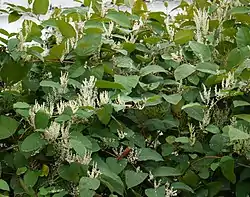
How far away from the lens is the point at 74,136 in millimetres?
1089

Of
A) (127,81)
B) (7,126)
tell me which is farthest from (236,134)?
(7,126)

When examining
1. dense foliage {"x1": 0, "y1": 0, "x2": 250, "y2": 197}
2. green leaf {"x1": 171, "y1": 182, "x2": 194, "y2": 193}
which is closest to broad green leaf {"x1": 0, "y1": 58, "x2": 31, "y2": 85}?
dense foliage {"x1": 0, "y1": 0, "x2": 250, "y2": 197}

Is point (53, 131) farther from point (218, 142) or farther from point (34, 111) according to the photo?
point (218, 142)

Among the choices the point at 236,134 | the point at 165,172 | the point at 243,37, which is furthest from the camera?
the point at 243,37

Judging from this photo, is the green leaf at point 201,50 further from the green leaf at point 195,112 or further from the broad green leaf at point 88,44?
the broad green leaf at point 88,44

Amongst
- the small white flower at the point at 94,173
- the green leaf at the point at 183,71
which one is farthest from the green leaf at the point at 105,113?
the green leaf at the point at 183,71

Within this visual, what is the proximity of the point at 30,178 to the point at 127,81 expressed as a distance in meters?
0.32

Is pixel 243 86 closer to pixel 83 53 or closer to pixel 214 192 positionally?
pixel 214 192

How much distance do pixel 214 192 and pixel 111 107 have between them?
32 centimetres

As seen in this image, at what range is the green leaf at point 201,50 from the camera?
1.24 meters

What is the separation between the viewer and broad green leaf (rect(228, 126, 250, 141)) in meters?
1.03

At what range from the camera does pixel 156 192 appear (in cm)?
110

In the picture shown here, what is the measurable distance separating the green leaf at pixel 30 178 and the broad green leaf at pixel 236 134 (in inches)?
17.3

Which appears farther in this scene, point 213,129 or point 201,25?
point 201,25
